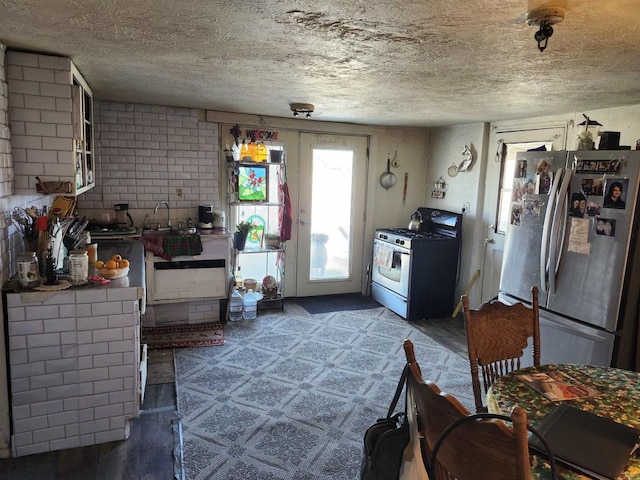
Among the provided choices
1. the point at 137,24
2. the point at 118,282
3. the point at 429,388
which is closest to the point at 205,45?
the point at 137,24

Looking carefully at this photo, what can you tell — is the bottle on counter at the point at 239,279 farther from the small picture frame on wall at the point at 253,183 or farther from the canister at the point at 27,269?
the canister at the point at 27,269

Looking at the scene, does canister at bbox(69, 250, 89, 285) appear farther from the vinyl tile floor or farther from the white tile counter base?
the vinyl tile floor

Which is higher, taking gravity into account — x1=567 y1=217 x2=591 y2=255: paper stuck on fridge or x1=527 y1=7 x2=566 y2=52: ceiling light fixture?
x1=527 y1=7 x2=566 y2=52: ceiling light fixture

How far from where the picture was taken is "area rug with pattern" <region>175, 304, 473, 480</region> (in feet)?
7.54

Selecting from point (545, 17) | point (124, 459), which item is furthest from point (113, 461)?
point (545, 17)

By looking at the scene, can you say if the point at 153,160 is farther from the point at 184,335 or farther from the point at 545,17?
the point at 545,17

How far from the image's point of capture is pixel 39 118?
2.31 meters

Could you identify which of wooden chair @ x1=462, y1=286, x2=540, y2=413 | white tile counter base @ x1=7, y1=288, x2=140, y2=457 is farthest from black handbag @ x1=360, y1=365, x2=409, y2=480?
white tile counter base @ x1=7, y1=288, x2=140, y2=457

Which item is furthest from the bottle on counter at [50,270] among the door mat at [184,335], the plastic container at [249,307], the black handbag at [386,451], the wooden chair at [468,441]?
the plastic container at [249,307]

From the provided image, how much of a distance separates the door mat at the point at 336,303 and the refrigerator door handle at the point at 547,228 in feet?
7.51

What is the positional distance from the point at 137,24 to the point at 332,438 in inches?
89.8

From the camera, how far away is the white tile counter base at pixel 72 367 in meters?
2.21

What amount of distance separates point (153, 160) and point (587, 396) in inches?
153

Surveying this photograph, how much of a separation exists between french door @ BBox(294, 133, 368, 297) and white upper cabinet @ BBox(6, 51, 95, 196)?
2758mm
